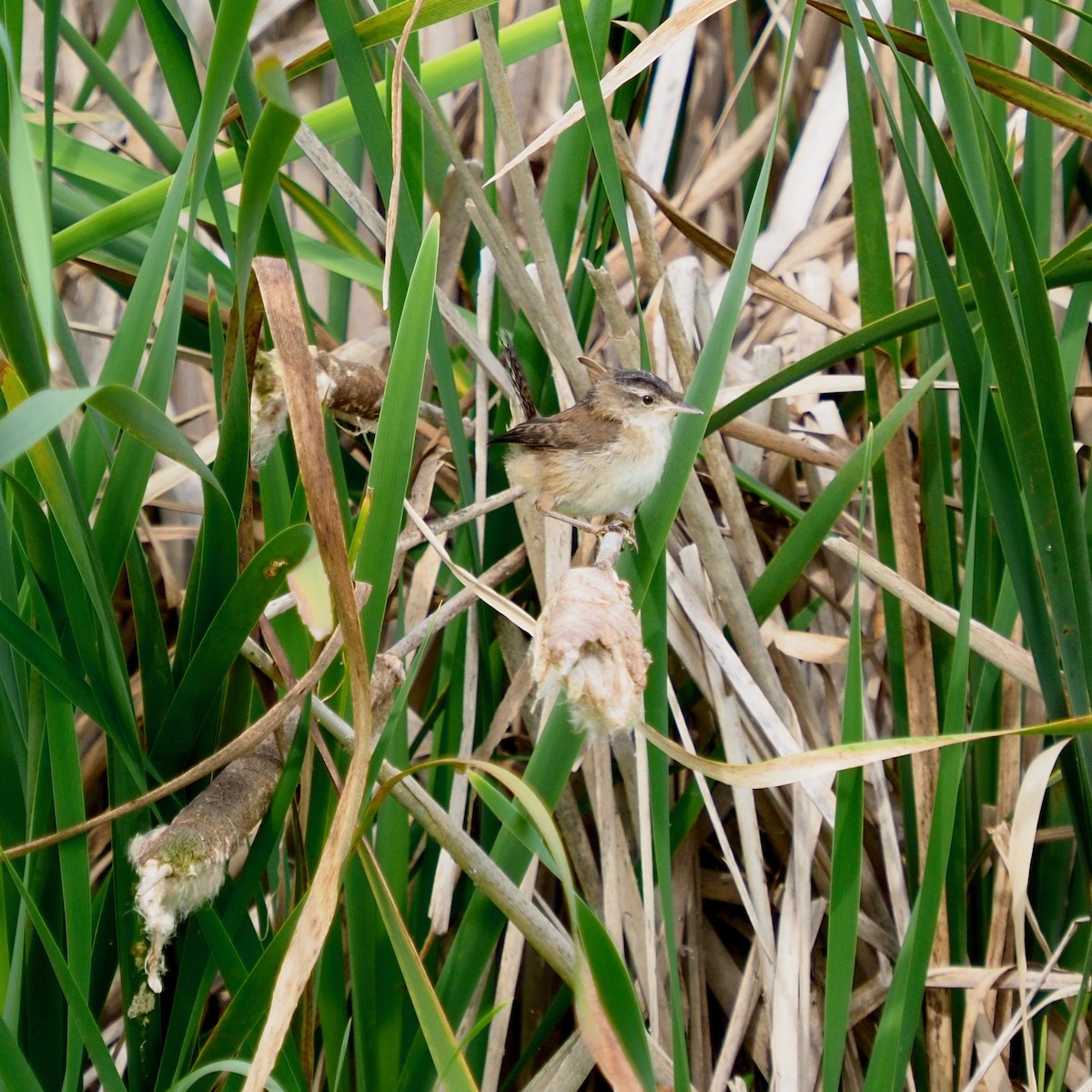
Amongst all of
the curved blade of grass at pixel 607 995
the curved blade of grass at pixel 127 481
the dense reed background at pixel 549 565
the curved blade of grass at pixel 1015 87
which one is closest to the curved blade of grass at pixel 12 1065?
the dense reed background at pixel 549 565

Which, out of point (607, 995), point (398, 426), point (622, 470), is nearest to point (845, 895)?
point (607, 995)

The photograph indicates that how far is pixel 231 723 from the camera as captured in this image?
143 cm

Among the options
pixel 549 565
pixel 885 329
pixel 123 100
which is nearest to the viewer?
pixel 885 329

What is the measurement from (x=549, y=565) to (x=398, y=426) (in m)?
0.77

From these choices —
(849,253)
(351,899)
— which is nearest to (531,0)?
(849,253)

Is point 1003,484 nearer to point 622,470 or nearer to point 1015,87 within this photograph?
point 1015,87

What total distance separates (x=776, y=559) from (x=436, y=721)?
0.72 meters

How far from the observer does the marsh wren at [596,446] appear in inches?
81.1

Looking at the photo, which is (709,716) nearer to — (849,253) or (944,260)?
(944,260)

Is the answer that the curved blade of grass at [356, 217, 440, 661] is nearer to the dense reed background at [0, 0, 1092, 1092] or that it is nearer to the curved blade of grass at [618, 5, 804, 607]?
the dense reed background at [0, 0, 1092, 1092]

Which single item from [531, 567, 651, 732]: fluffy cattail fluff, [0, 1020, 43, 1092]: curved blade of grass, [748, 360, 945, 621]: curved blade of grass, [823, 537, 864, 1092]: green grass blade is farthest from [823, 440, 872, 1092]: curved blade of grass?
[0, 1020, 43, 1092]: curved blade of grass

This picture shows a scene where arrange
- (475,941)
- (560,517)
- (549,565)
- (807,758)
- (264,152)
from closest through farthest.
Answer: (264,152), (807,758), (475,941), (549,565), (560,517)

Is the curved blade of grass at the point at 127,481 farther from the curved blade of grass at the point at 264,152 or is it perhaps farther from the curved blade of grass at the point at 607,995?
the curved blade of grass at the point at 607,995

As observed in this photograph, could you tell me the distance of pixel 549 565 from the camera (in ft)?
6.23
